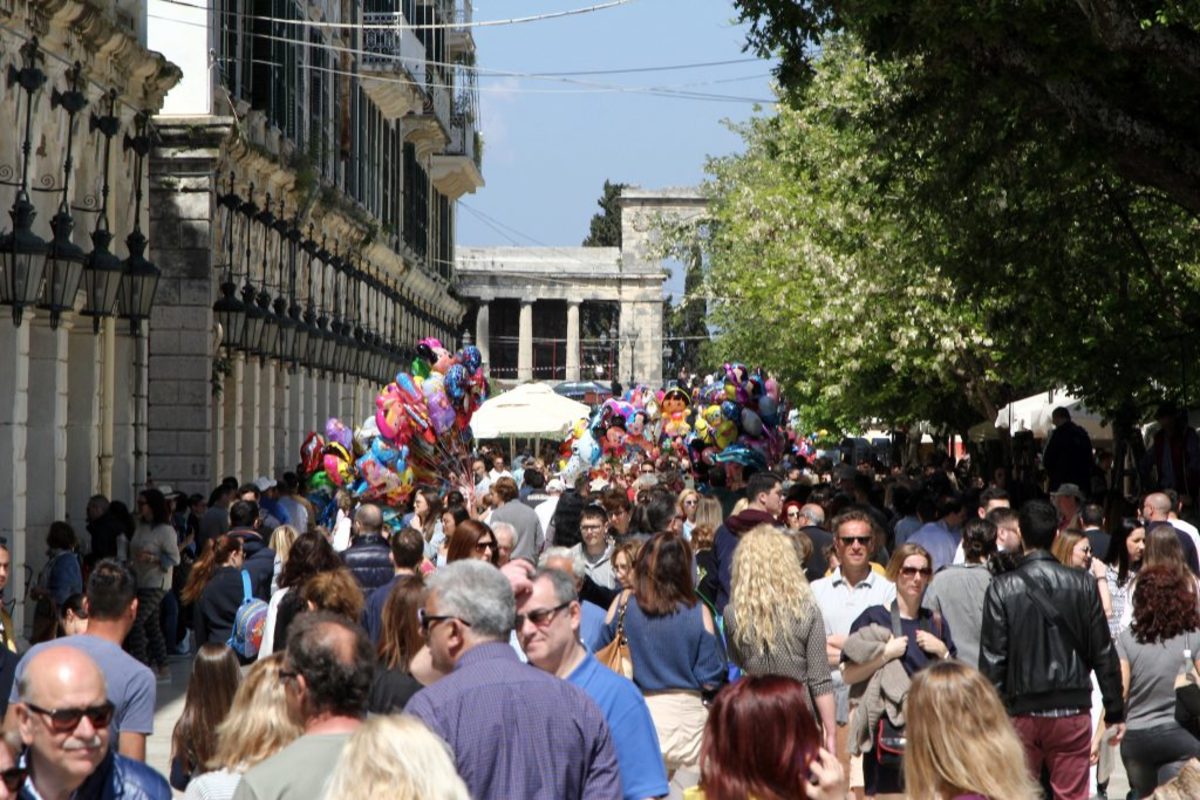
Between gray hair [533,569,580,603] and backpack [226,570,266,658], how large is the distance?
3.43 m

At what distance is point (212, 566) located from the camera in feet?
39.4

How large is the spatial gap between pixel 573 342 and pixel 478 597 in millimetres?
95691

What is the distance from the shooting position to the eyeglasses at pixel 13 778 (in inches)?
192

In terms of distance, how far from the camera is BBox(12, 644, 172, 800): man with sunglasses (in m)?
5.11

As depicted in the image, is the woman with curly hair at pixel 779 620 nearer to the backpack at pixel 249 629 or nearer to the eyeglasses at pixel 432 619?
the backpack at pixel 249 629

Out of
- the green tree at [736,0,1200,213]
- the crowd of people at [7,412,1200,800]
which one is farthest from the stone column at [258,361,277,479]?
the green tree at [736,0,1200,213]

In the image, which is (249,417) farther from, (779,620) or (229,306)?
(779,620)

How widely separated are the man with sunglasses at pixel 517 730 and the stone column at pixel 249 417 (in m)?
23.2

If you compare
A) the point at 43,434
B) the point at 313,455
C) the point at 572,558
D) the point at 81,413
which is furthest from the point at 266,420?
the point at 572,558

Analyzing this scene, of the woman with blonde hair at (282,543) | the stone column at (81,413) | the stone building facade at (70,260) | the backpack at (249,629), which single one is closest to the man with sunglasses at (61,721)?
the backpack at (249,629)

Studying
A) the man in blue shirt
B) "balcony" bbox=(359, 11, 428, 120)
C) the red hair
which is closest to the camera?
the red hair

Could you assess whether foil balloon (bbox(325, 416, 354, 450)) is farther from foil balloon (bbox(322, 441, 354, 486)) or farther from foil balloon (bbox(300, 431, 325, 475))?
foil balloon (bbox(322, 441, 354, 486))

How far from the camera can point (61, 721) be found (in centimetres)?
512

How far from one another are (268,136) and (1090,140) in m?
15.4
